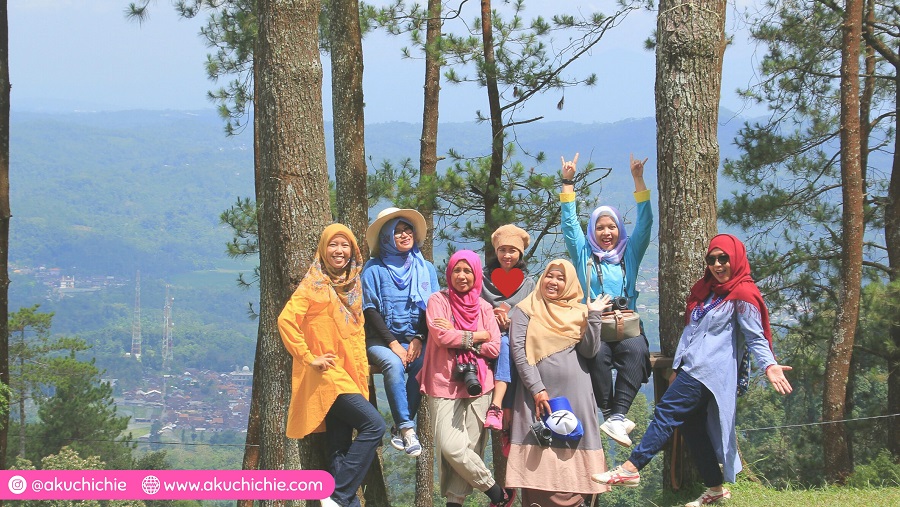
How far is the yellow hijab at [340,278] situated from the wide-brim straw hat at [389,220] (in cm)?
24

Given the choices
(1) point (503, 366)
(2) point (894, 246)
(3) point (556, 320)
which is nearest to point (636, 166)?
(3) point (556, 320)

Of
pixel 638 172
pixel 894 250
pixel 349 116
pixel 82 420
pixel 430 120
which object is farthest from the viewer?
pixel 82 420

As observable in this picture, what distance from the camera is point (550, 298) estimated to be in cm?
443

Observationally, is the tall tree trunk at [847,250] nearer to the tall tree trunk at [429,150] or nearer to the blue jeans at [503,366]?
the tall tree trunk at [429,150]

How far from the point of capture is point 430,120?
9672 mm

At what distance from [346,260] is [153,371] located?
12409 cm

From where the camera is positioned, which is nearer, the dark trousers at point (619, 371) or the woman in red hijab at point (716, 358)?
the woman in red hijab at point (716, 358)

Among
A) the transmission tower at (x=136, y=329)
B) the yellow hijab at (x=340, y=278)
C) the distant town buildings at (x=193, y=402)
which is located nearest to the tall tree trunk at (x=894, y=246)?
the yellow hijab at (x=340, y=278)

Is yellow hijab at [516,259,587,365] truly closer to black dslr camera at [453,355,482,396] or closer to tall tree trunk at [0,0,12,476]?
black dslr camera at [453,355,482,396]

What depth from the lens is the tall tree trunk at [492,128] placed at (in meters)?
9.42

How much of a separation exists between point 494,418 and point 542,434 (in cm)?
25

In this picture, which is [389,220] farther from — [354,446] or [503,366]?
[354,446]

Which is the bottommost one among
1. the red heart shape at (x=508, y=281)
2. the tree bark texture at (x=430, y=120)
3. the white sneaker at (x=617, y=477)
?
the white sneaker at (x=617, y=477)

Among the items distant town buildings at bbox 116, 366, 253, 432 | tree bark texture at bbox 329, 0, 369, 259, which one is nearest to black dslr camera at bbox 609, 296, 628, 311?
tree bark texture at bbox 329, 0, 369, 259
